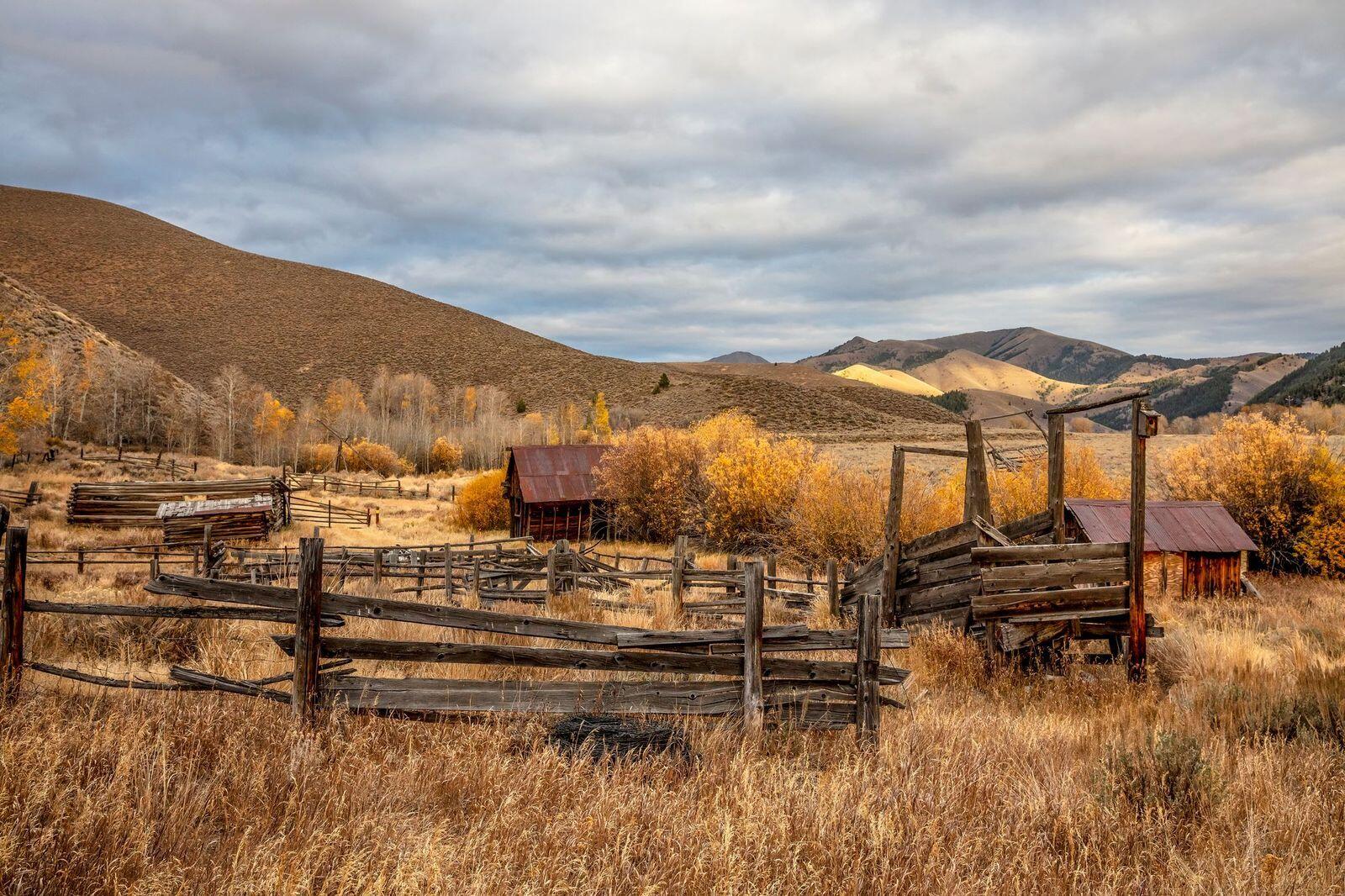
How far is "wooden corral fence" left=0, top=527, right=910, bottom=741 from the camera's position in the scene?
17.6 feet

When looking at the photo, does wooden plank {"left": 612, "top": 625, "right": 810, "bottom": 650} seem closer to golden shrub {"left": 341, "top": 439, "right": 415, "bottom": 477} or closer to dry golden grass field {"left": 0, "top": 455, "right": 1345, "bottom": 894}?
dry golden grass field {"left": 0, "top": 455, "right": 1345, "bottom": 894}

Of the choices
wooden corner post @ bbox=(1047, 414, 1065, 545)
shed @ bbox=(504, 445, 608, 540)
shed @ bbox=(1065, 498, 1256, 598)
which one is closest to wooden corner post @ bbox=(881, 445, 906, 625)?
wooden corner post @ bbox=(1047, 414, 1065, 545)

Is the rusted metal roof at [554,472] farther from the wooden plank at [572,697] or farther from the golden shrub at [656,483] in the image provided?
the wooden plank at [572,697]

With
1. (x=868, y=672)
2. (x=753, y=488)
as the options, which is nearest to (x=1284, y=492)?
(x=753, y=488)

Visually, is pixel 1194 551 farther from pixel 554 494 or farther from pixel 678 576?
pixel 554 494

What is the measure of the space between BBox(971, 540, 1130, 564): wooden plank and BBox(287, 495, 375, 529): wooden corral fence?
3575cm

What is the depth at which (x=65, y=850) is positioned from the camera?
122 inches

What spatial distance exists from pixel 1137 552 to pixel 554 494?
107ft

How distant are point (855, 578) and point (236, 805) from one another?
500 inches

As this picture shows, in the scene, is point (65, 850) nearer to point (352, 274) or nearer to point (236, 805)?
point (236, 805)

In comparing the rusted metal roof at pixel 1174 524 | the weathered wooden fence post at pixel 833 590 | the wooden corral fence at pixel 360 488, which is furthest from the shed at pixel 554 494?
the rusted metal roof at pixel 1174 524

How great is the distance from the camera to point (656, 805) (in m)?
4.06

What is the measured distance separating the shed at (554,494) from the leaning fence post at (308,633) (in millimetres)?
33265

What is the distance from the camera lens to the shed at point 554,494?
39250 millimetres
